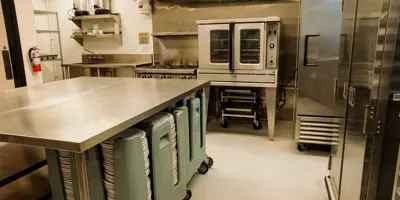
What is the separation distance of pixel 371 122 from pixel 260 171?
1.62 metres

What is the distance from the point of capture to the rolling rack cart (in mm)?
4281

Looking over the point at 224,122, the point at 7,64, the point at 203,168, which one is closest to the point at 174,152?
the point at 203,168

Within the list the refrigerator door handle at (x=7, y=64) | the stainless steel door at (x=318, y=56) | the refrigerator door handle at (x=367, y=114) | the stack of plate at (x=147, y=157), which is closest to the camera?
the refrigerator door handle at (x=367, y=114)

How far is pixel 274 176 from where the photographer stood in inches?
114

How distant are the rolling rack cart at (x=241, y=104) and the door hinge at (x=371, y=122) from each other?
104 inches

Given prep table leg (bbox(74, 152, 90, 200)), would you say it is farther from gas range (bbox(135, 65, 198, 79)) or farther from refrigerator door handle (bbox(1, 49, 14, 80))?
gas range (bbox(135, 65, 198, 79))

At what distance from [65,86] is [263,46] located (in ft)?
8.00

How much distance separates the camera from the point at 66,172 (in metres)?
1.79

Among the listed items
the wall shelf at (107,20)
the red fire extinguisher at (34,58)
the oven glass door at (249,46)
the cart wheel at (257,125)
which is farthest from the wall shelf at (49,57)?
the cart wheel at (257,125)

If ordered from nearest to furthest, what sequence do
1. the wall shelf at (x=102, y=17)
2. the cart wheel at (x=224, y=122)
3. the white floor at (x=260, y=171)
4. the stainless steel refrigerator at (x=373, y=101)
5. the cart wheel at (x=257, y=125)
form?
the stainless steel refrigerator at (x=373, y=101)
the white floor at (x=260, y=171)
the cart wheel at (x=257, y=125)
the cart wheel at (x=224, y=122)
the wall shelf at (x=102, y=17)

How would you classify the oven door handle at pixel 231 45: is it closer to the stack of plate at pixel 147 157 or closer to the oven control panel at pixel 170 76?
the oven control panel at pixel 170 76

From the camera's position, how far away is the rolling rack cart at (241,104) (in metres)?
4.28

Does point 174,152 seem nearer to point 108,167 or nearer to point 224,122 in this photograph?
point 108,167

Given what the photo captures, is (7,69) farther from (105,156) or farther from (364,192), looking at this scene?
Answer: (364,192)
